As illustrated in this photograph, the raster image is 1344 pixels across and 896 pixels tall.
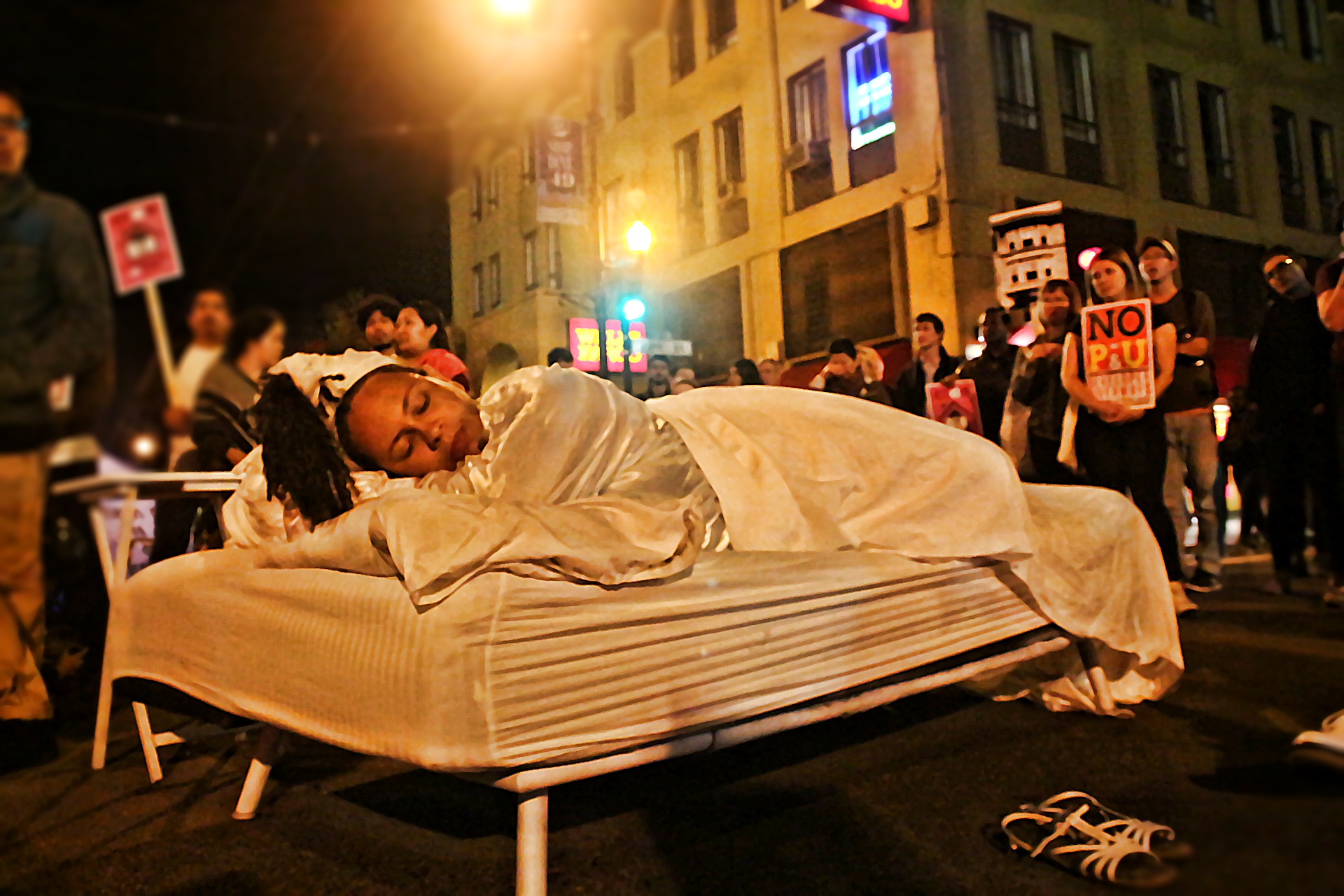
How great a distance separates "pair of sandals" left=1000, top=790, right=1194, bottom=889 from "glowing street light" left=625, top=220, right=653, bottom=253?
96 centimetres

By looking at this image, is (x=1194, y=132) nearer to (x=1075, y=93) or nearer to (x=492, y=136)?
(x=1075, y=93)

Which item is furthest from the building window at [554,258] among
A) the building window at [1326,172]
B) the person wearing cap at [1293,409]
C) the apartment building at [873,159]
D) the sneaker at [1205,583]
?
the building window at [1326,172]

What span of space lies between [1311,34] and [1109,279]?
154 centimetres

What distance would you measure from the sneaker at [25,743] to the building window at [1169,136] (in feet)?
24.5

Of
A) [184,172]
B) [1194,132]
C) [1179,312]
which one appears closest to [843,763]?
[184,172]

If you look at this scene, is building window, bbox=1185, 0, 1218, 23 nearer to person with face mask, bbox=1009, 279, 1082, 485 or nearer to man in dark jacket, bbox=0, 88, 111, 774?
person with face mask, bbox=1009, 279, 1082, 485

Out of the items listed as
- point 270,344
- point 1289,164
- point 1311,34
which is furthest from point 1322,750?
point 1289,164

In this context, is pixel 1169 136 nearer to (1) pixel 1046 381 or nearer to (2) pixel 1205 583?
(2) pixel 1205 583

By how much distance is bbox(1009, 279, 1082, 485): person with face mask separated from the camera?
2.91 metres

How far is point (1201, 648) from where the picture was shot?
2.15 meters

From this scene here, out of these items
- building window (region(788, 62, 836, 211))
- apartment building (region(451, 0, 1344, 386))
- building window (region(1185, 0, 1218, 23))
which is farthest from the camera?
building window (region(1185, 0, 1218, 23))

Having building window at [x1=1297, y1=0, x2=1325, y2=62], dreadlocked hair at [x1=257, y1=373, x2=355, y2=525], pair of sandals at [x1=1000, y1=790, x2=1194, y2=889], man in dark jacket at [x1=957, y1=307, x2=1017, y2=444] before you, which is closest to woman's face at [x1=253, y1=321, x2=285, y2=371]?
dreadlocked hair at [x1=257, y1=373, x2=355, y2=525]

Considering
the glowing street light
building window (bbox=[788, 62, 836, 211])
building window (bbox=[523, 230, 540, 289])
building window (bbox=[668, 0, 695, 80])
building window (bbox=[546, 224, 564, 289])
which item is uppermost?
building window (bbox=[788, 62, 836, 211])

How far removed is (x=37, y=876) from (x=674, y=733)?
962mm
